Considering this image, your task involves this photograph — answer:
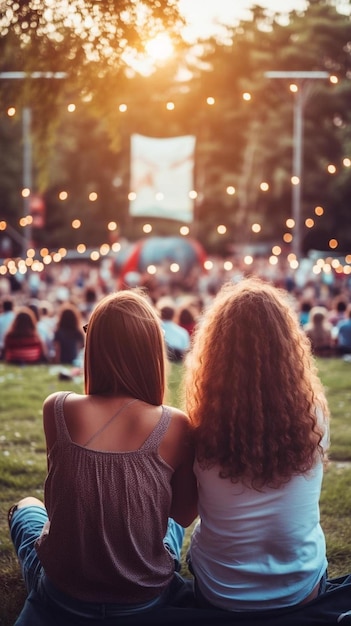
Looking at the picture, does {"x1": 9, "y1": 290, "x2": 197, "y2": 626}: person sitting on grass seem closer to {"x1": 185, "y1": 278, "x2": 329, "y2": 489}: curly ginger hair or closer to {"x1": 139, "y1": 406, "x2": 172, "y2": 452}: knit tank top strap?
{"x1": 139, "y1": 406, "x2": 172, "y2": 452}: knit tank top strap

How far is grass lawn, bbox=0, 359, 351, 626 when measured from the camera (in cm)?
371

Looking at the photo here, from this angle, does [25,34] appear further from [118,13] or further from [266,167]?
[266,167]

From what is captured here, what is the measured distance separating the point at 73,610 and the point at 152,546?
0.34 meters

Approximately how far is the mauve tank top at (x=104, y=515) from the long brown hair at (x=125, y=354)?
0.36 feet

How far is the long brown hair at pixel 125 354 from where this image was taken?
104 inches

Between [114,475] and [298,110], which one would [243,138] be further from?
[114,475]

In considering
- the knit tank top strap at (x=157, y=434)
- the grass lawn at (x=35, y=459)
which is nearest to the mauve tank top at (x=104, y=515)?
the knit tank top strap at (x=157, y=434)

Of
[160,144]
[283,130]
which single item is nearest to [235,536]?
[160,144]

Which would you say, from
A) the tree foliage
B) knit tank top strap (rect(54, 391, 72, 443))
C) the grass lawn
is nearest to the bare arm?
knit tank top strap (rect(54, 391, 72, 443))

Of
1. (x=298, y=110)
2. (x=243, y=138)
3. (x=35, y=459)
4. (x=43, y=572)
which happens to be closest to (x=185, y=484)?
(x=43, y=572)

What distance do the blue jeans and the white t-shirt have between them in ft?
0.87

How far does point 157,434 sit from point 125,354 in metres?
0.29

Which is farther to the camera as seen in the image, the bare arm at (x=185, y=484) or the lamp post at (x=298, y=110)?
the lamp post at (x=298, y=110)

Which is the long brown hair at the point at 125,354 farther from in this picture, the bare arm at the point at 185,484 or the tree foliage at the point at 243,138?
the tree foliage at the point at 243,138
